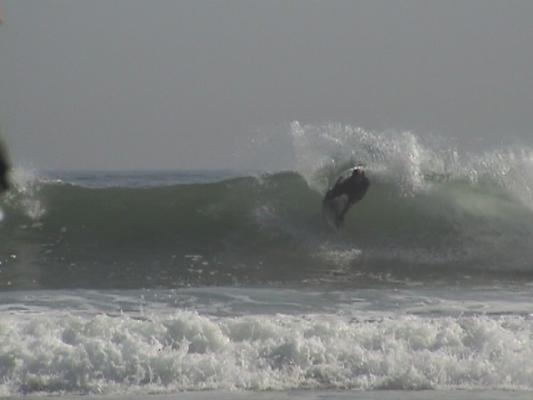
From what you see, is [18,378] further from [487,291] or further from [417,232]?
[417,232]

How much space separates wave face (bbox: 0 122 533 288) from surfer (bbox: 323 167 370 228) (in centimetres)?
15

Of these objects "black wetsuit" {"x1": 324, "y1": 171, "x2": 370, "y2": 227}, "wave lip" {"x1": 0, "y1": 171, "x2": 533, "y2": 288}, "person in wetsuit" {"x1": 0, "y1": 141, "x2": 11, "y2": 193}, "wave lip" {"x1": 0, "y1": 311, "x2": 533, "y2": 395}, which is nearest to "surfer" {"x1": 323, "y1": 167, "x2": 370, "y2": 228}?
"black wetsuit" {"x1": 324, "y1": 171, "x2": 370, "y2": 227}

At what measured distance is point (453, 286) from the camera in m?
12.7

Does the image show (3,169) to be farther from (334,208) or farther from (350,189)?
(350,189)

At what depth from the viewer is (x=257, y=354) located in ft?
27.4

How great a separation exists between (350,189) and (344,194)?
0.85 ft

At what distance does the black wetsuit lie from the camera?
1692 centimetres

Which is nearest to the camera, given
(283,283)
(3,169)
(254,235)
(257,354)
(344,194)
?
(3,169)

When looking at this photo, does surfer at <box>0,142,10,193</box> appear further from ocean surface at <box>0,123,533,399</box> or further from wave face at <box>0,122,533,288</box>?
wave face at <box>0,122,533,288</box>

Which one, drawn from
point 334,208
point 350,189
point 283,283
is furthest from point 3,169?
point 350,189

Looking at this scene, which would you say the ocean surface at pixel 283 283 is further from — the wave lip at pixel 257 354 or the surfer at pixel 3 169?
the surfer at pixel 3 169

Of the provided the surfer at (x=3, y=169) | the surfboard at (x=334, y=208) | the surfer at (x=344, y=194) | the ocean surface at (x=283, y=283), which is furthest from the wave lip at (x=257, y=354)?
the surfer at (x=344, y=194)

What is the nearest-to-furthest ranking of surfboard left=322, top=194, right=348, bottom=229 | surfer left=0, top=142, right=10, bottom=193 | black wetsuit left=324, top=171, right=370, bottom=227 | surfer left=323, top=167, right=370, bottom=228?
surfer left=0, top=142, right=10, bottom=193 < surfboard left=322, top=194, right=348, bottom=229 < surfer left=323, top=167, right=370, bottom=228 < black wetsuit left=324, top=171, right=370, bottom=227

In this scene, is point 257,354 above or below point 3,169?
below
